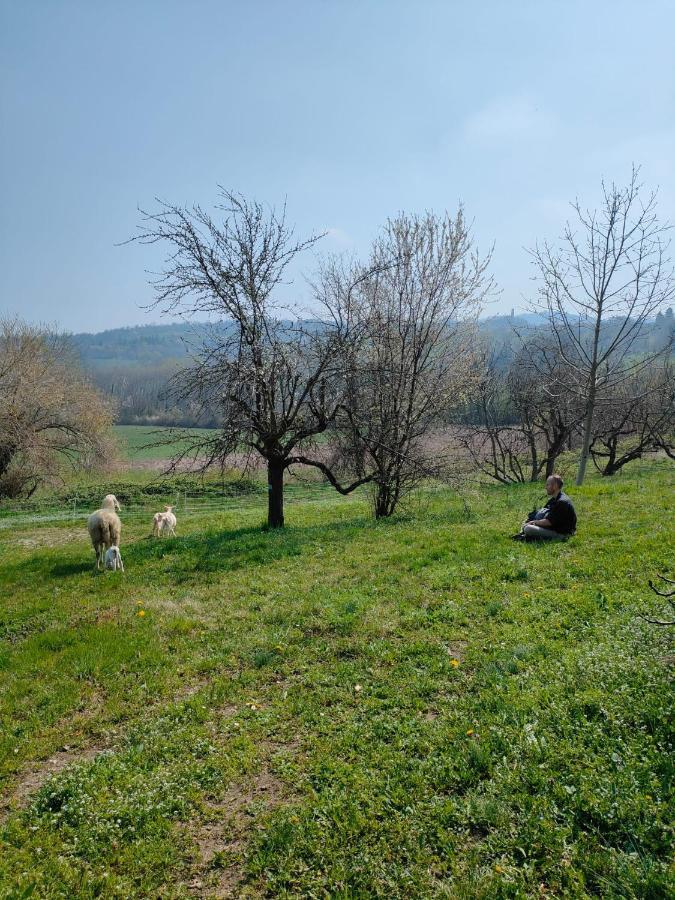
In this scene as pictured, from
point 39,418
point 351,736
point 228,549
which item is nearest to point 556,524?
point 351,736

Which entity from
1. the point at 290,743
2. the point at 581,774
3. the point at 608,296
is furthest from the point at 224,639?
the point at 608,296

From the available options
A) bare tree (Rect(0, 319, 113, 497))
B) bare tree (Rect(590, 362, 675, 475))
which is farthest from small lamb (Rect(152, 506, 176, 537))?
bare tree (Rect(590, 362, 675, 475))

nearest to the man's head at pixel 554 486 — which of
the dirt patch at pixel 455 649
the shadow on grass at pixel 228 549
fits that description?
the shadow on grass at pixel 228 549

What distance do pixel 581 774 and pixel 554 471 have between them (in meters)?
27.6

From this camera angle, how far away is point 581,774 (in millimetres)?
3676

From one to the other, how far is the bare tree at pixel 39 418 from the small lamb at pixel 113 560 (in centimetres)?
2282

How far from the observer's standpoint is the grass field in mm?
3297

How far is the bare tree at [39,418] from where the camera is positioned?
29094 mm

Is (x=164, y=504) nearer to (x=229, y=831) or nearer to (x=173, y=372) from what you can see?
(x=173, y=372)

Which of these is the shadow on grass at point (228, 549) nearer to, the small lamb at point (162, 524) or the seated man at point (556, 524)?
the small lamb at point (162, 524)

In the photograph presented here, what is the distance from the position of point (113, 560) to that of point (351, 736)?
7.90 meters

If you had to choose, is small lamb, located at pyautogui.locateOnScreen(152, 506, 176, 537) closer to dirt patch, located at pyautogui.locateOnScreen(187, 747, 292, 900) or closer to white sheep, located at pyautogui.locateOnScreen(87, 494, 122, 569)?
white sheep, located at pyautogui.locateOnScreen(87, 494, 122, 569)

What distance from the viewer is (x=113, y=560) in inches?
420

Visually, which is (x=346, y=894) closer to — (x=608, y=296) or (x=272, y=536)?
(x=272, y=536)
